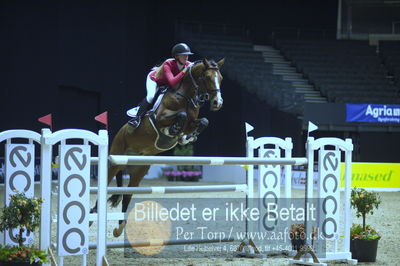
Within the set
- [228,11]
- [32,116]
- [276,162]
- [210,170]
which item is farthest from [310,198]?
[228,11]

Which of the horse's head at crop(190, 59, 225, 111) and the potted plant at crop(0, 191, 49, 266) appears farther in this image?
the horse's head at crop(190, 59, 225, 111)

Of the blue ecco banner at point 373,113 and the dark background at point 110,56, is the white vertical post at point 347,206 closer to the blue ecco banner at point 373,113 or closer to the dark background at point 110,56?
the dark background at point 110,56

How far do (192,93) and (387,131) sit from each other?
1157 cm

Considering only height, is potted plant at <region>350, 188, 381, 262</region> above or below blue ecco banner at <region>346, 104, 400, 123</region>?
below

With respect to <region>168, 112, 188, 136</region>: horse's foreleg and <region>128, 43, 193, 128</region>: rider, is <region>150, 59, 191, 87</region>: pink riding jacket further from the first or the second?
<region>168, 112, 188, 136</region>: horse's foreleg

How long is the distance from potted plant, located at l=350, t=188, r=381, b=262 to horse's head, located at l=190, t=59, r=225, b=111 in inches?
55.5

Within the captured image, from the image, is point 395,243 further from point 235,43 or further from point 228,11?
point 228,11

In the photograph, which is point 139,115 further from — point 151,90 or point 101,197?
point 101,197

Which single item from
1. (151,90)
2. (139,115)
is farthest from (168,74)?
(139,115)

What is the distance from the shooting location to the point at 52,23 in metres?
14.2

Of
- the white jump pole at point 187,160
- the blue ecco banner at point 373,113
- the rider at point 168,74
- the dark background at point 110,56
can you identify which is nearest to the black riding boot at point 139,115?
the rider at point 168,74

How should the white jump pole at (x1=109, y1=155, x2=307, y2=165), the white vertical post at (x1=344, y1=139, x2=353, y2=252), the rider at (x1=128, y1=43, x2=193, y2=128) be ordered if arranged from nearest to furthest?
the white jump pole at (x1=109, y1=155, x2=307, y2=165), the white vertical post at (x1=344, y1=139, x2=353, y2=252), the rider at (x1=128, y1=43, x2=193, y2=128)

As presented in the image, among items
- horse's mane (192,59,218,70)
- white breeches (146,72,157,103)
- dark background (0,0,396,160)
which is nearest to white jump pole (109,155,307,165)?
horse's mane (192,59,218,70)

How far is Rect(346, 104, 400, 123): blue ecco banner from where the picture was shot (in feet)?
52.1
